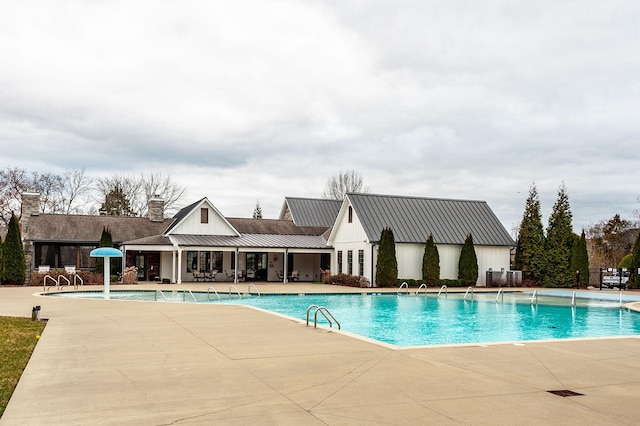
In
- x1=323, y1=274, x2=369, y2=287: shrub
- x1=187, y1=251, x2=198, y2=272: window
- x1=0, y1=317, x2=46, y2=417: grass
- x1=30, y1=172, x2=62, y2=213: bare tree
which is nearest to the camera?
x1=0, y1=317, x2=46, y2=417: grass

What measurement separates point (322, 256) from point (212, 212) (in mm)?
7988

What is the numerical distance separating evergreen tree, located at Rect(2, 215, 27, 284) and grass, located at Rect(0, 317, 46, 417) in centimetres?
1732

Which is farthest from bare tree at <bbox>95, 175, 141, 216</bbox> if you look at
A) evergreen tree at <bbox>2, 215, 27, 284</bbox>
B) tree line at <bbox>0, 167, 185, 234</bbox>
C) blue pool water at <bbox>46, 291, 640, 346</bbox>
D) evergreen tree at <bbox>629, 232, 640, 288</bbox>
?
evergreen tree at <bbox>629, 232, 640, 288</bbox>

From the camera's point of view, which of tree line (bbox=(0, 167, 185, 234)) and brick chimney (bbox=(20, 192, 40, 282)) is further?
tree line (bbox=(0, 167, 185, 234))

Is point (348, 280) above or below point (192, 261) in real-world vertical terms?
below

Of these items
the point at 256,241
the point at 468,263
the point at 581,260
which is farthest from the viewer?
the point at 256,241

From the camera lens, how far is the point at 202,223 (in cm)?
3403

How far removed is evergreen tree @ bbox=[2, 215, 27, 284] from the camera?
28656 millimetres

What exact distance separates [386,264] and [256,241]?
8.78 meters

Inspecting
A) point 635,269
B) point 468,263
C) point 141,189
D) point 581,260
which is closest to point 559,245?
point 581,260

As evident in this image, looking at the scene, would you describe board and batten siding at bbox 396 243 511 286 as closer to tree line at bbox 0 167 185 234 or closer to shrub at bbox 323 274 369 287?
shrub at bbox 323 274 369 287

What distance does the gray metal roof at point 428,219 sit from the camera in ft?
106

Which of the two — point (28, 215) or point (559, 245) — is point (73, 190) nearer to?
point (28, 215)

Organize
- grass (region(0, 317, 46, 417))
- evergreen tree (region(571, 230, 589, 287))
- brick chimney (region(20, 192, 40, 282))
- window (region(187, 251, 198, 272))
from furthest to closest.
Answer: window (region(187, 251, 198, 272))
evergreen tree (region(571, 230, 589, 287))
brick chimney (region(20, 192, 40, 282))
grass (region(0, 317, 46, 417))
